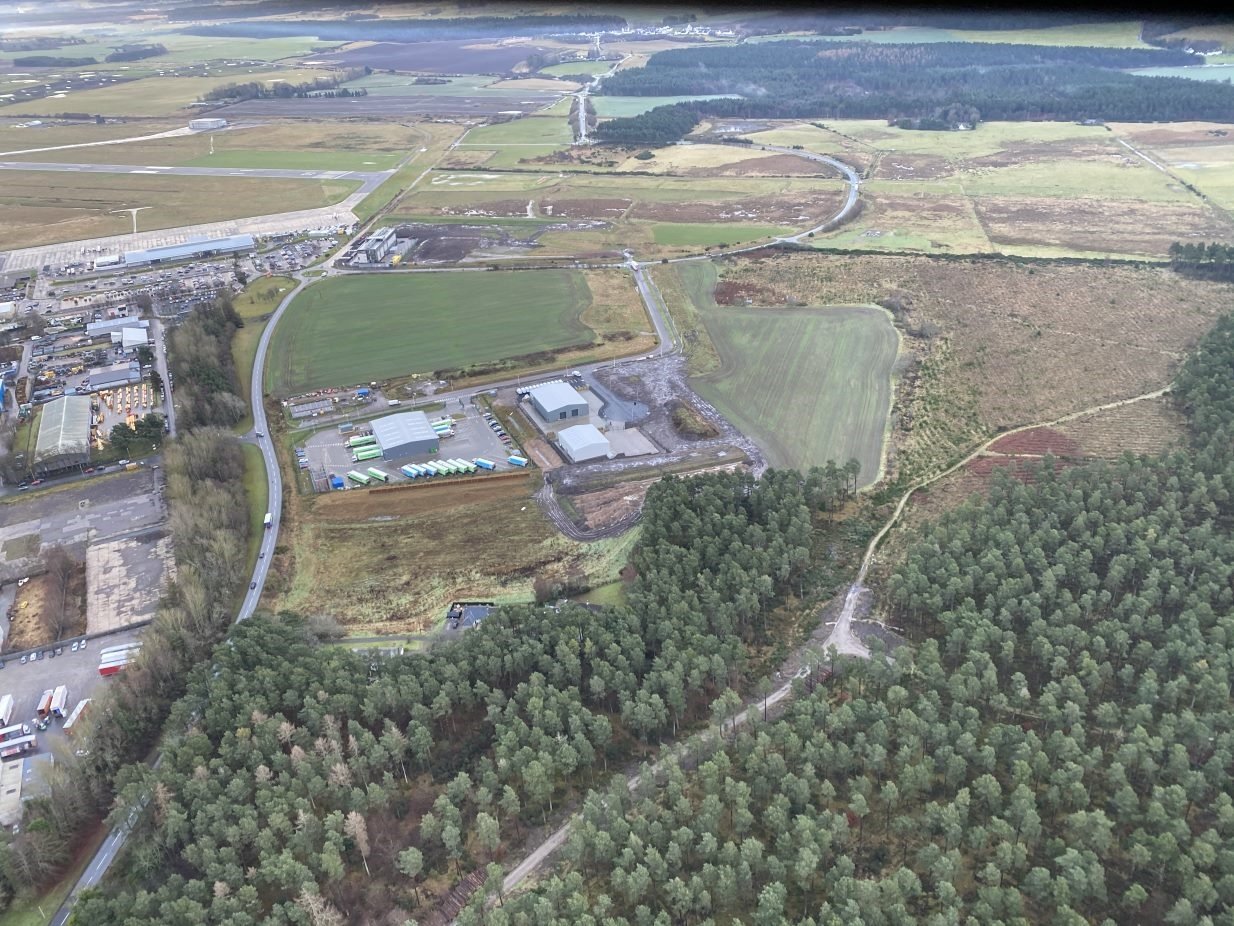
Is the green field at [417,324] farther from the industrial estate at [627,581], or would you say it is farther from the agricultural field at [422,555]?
the agricultural field at [422,555]

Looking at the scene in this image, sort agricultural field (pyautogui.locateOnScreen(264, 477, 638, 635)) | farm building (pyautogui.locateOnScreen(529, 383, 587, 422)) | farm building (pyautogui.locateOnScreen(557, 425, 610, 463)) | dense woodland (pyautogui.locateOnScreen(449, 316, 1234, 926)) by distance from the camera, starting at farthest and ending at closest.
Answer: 1. farm building (pyautogui.locateOnScreen(529, 383, 587, 422))
2. farm building (pyautogui.locateOnScreen(557, 425, 610, 463))
3. agricultural field (pyautogui.locateOnScreen(264, 477, 638, 635))
4. dense woodland (pyautogui.locateOnScreen(449, 316, 1234, 926))

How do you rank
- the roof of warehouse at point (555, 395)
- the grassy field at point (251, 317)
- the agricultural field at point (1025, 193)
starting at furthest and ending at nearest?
the agricultural field at point (1025, 193)
the grassy field at point (251, 317)
the roof of warehouse at point (555, 395)

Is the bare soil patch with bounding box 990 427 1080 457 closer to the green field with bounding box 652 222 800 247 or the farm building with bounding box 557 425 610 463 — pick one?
the farm building with bounding box 557 425 610 463

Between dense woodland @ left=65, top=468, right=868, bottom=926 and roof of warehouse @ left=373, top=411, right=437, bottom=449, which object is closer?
dense woodland @ left=65, top=468, right=868, bottom=926

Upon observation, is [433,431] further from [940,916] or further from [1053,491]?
[940,916]

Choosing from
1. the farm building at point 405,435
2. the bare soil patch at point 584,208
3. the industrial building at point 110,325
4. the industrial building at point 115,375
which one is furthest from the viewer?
the bare soil patch at point 584,208

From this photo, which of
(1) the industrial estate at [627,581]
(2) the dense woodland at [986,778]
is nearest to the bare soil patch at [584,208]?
(1) the industrial estate at [627,581]

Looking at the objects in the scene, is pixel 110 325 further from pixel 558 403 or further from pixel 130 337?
pixel 558 403

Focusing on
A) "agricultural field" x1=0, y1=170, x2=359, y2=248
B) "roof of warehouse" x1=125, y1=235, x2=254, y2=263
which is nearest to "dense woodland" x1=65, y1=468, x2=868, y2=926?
"roof of warehouse" x1=125, y1=235, x2=254, y2=263
